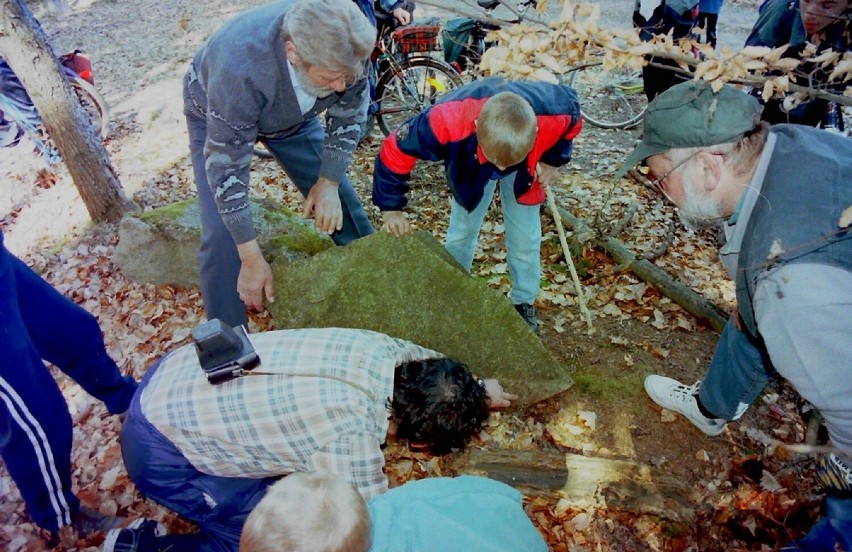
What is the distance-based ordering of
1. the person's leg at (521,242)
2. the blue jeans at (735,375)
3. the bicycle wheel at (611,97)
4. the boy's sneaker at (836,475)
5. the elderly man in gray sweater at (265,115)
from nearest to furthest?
the boy's sneaker at (836,475)
the elderly man in gray sweater at (265,115)
the blue jeans at (735,375)
the person's leg at (521,242)
the bicycle wheel at (611,97)

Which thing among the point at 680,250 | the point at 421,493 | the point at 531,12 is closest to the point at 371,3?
the point at 531,12

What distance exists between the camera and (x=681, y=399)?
11.3 feet

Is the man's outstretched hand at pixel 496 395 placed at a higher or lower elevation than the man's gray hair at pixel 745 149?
lower

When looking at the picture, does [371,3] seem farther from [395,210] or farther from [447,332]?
[447,332]

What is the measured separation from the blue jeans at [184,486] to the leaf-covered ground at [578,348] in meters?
0.55

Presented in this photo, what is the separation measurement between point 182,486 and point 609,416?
270cm

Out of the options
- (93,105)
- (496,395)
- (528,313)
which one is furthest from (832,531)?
(93,105)

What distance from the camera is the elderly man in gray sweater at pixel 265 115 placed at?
A: 2.69 metres

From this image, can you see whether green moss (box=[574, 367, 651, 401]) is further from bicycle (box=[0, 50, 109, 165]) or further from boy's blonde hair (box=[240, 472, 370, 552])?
bicycle (box=[0, 50, 109, 165])

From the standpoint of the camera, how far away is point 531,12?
332 inches

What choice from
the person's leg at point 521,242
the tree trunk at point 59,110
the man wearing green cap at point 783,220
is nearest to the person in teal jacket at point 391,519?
the man wearing green cap at point 783,220

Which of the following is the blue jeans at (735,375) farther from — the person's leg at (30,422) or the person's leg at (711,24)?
the person's leg at (711,24)

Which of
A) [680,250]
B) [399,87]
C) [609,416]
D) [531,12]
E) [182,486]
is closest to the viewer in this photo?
[182,486]

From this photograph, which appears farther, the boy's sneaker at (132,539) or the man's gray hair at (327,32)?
the boy's sneaker at (132,539)
